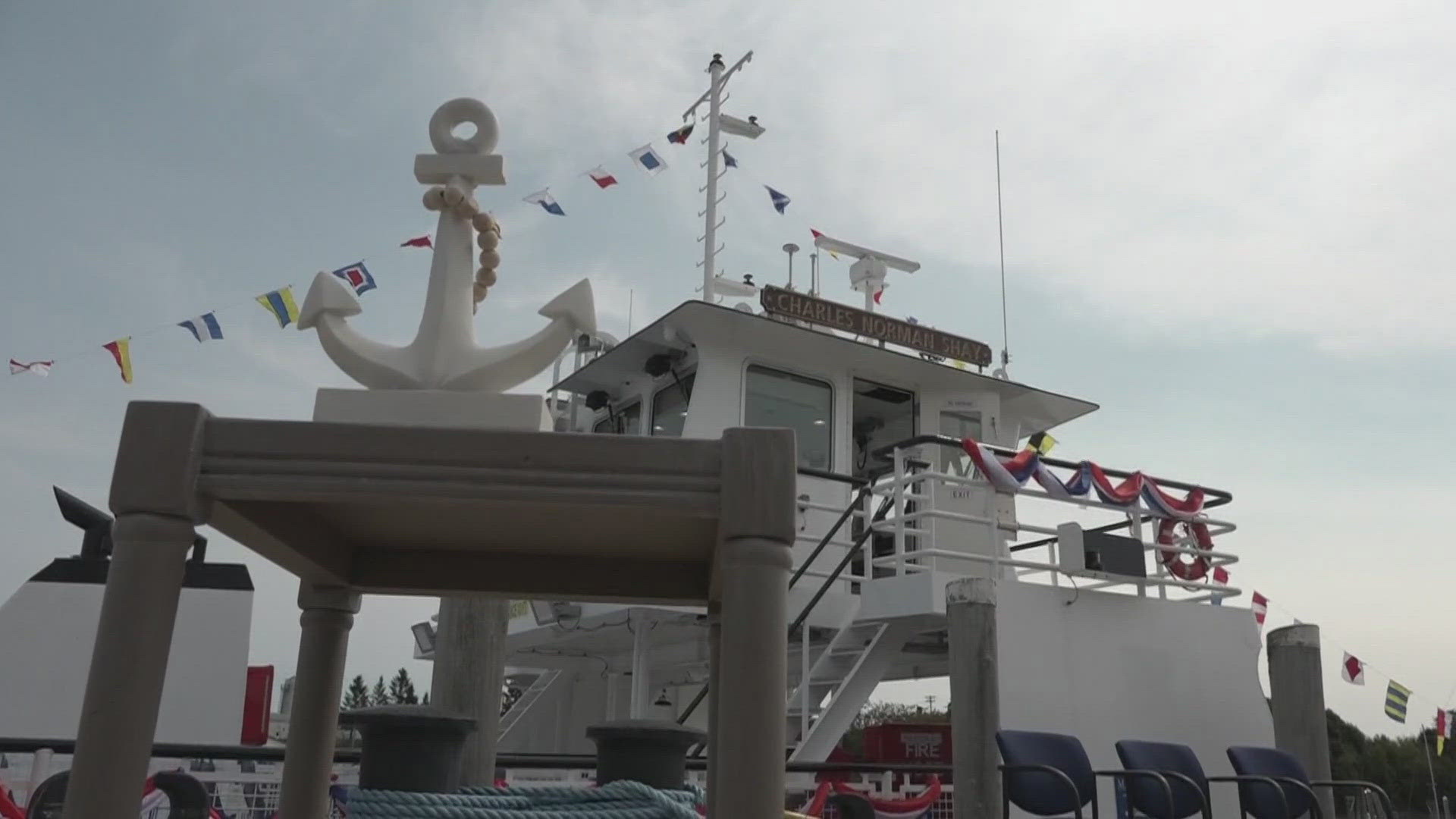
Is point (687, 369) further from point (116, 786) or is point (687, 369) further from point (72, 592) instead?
point (116, 786)

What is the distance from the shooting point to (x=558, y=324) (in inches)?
101

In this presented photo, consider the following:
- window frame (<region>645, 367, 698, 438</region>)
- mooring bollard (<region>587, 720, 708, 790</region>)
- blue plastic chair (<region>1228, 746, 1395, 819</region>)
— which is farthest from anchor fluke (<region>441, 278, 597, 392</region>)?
window frame (<region>645, 367, 698, 438</region>)

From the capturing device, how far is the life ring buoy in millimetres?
8391

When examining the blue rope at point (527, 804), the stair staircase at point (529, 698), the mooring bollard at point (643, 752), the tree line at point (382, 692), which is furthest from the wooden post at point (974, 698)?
the tree line at point (382, 692)

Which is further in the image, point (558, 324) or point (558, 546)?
point (558, 546)

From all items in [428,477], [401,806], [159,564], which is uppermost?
[428,477]

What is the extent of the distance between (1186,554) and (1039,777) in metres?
3.55

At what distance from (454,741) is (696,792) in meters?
0.58

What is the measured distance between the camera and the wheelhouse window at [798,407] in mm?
9820

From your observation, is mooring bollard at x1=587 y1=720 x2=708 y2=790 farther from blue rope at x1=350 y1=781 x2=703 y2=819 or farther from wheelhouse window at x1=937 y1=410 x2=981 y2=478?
wheelhouse window at x1=937 y1=410 x2=981 y2=478

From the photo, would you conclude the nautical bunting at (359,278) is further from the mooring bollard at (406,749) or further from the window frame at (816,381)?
the mooring bollard at (406,749)

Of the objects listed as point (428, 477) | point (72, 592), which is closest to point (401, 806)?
point (428, 477)

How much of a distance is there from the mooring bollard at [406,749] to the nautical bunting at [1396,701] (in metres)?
11.6

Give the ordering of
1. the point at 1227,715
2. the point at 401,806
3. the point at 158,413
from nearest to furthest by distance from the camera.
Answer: the point at 158,413 → the point at 401,806 → the point at 1227,715
